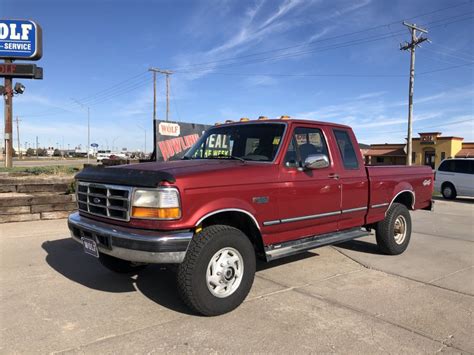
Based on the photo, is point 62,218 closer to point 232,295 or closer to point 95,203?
point 95,203

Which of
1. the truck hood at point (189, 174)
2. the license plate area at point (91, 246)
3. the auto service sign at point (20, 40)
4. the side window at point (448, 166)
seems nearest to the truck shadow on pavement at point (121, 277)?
the license plate area at point (91, 246)

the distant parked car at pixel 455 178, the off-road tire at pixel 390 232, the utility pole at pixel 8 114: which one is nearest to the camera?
the off-road tire at pixel 390 232

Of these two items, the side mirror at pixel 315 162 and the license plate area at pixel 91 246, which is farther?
the side mirror at pixel 315 162

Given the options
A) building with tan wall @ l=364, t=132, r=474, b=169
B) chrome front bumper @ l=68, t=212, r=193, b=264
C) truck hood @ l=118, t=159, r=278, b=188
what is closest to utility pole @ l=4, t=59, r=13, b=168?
truck hood @ l=118, t=159, r=278, b=188

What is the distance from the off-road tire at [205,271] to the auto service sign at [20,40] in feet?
60.8

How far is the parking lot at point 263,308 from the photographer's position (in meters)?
3.51

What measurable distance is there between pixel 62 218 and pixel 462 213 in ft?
37.2

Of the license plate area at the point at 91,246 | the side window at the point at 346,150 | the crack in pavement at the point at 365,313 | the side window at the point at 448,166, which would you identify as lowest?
the crack in pavement at the point at 365,313

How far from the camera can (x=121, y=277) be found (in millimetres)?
5328

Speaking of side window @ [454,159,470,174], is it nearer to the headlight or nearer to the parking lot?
the parking lot

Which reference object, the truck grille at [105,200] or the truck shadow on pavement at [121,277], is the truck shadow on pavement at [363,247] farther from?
the truck grille at [105,200]

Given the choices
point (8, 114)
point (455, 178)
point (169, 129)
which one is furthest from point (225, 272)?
point (8, 114)

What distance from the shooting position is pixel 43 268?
566 centimetres

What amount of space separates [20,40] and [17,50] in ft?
1.56
